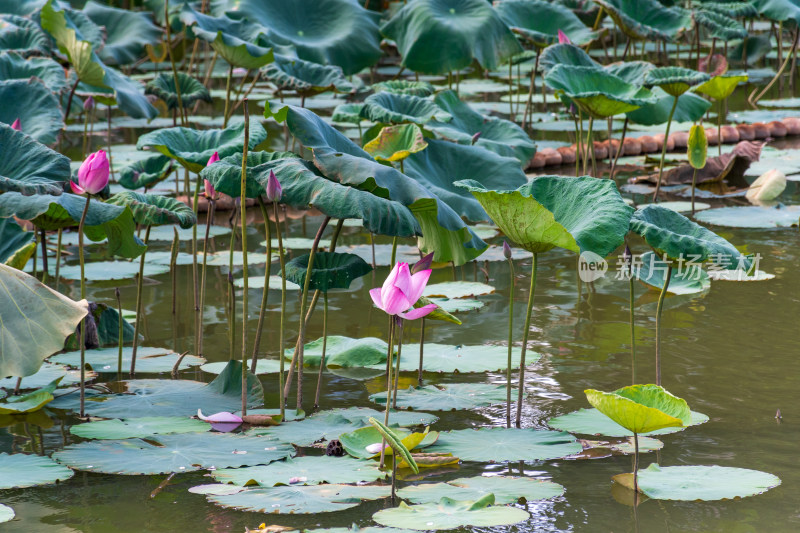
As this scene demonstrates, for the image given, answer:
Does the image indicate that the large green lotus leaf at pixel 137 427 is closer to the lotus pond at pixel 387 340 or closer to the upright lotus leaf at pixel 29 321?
the lotus pond at pixel 387 340

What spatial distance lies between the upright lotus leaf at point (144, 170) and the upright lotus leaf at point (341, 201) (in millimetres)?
1279

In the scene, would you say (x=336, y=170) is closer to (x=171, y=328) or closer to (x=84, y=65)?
(x=171, y=328)

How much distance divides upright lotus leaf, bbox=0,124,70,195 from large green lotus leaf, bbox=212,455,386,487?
3.09ft

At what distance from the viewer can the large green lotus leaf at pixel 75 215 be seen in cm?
219

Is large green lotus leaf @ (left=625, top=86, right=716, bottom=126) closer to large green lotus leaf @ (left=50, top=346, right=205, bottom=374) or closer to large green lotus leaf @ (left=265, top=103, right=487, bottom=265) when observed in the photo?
large green lotus leaf @ (left=265, top=103, right=487, bottom=265)

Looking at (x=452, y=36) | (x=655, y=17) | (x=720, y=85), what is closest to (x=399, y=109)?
(x=720, y=85)

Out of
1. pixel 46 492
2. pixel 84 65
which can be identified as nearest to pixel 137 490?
pixel 46 492

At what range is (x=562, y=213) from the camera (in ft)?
7.52

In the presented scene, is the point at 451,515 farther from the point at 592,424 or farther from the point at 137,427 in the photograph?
the point at 137,427

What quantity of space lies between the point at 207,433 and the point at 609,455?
2.94 ft

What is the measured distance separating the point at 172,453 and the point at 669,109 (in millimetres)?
3816

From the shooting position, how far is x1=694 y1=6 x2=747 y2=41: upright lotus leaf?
7.09 metres

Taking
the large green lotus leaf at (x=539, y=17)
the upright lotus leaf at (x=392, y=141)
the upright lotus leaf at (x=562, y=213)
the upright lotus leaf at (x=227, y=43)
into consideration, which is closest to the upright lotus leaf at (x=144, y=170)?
the upright lotus leaf at (x=227, y=43)

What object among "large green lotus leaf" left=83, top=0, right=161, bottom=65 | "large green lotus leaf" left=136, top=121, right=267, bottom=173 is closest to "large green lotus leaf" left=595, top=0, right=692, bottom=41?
"large green lotus leaf" left=83, top=0, right=161, bottom=65
